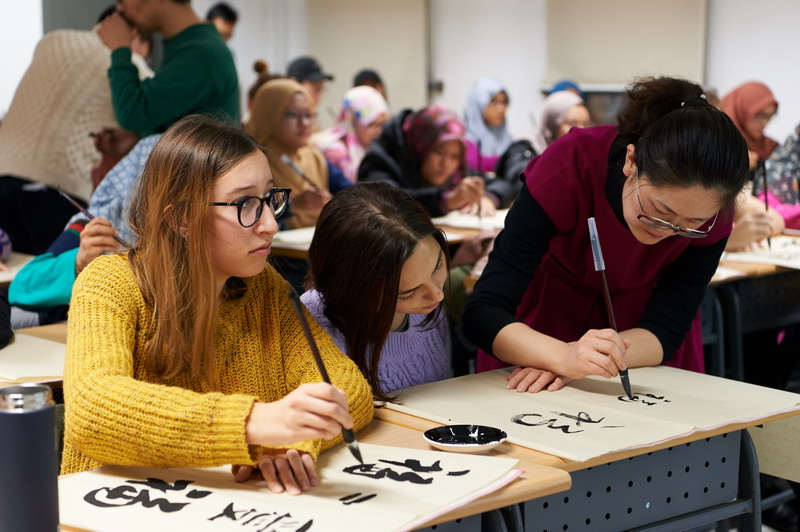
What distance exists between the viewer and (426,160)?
4340mm

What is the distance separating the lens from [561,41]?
735 cm

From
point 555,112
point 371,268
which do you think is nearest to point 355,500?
point 371,268

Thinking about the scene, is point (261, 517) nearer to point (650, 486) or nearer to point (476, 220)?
point (650, 486)

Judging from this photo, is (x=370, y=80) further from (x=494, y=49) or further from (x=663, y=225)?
(x=663, y=225)

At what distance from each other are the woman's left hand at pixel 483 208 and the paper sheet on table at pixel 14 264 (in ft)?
6.19

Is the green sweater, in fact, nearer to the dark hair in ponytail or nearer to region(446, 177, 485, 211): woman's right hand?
region(446, 177, 485, 211): woman's right hand

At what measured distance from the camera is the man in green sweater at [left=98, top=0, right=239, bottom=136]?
3.05 m

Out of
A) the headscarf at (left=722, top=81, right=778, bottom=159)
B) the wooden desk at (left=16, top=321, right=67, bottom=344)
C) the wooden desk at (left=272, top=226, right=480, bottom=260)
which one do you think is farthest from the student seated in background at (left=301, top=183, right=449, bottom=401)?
the headscarf at (left=722, top=81, right=778, bottom=159)

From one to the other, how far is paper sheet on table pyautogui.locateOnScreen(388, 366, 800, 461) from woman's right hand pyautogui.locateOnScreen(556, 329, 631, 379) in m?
0.04

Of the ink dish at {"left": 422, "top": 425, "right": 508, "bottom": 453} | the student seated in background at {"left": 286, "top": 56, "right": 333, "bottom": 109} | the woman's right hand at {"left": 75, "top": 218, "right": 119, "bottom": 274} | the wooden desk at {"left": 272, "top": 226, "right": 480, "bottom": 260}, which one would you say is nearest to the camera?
the ink dish at {"left": 422, "top": 425, "right": 508, "bottom": 453}

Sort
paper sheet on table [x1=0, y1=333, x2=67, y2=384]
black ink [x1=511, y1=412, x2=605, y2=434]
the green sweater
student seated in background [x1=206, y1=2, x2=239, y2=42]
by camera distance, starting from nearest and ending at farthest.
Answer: black ink [x1=511, y1=412, x2=605, y2=434] → paper sheet on table [x1=0, y1=333, x2=67, y2=384] → the green sweater → student seated in background [x1=206, y1=2, x2=239, y2=42]

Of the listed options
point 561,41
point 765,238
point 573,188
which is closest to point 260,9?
point 561,41

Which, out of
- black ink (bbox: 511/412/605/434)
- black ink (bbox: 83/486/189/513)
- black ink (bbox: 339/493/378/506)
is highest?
black ink (bbox: 83/486/189/513)

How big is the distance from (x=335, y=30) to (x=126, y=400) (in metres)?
8.20
